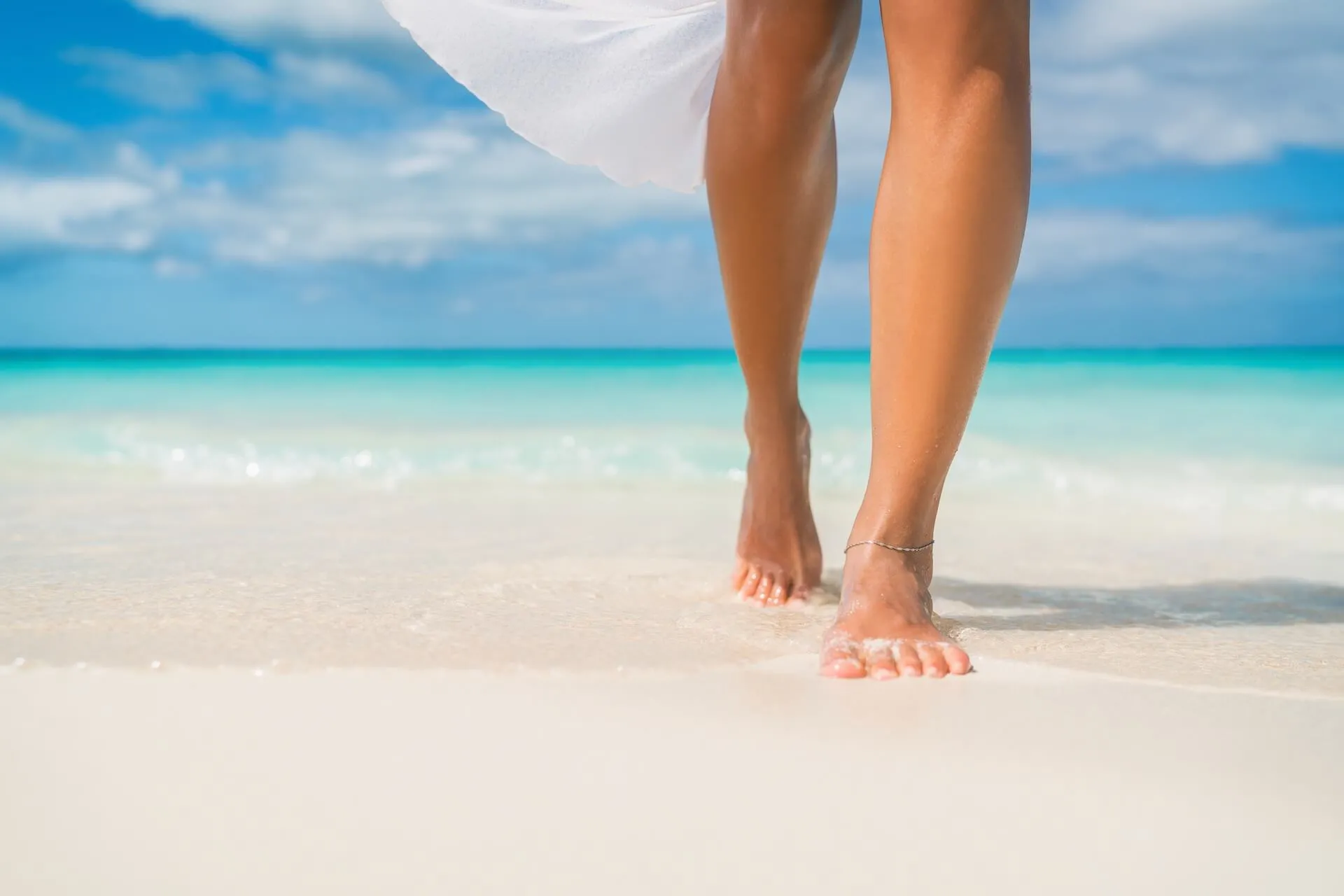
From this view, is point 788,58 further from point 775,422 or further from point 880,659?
point 880,659

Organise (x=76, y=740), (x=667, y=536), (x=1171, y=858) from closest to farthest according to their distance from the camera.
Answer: (x=1171, y=858), (x=76, y=740), (x=667, y=536)

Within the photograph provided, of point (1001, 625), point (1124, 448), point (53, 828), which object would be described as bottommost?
point (53, 828)

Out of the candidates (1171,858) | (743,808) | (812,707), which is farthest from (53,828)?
(1171,858)

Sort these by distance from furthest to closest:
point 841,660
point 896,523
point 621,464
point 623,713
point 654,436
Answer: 1. point 654,436
2. point 621,464
3. point 896,523
4. point 841,660
5. point 623,713

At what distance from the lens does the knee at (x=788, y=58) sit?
1.51 meters

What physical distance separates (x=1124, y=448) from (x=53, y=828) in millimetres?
5049

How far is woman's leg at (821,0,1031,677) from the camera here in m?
1.23

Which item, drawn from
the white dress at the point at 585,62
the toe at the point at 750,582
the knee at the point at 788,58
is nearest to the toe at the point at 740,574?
the toe at the point at 750,582

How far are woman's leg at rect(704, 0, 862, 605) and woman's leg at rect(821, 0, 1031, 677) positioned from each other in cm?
27

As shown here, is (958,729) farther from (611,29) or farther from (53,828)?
(611,29)

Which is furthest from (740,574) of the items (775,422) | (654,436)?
(654,436)

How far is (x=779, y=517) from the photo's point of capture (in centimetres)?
170

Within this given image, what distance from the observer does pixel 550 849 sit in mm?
762

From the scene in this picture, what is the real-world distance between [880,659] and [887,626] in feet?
0.19
